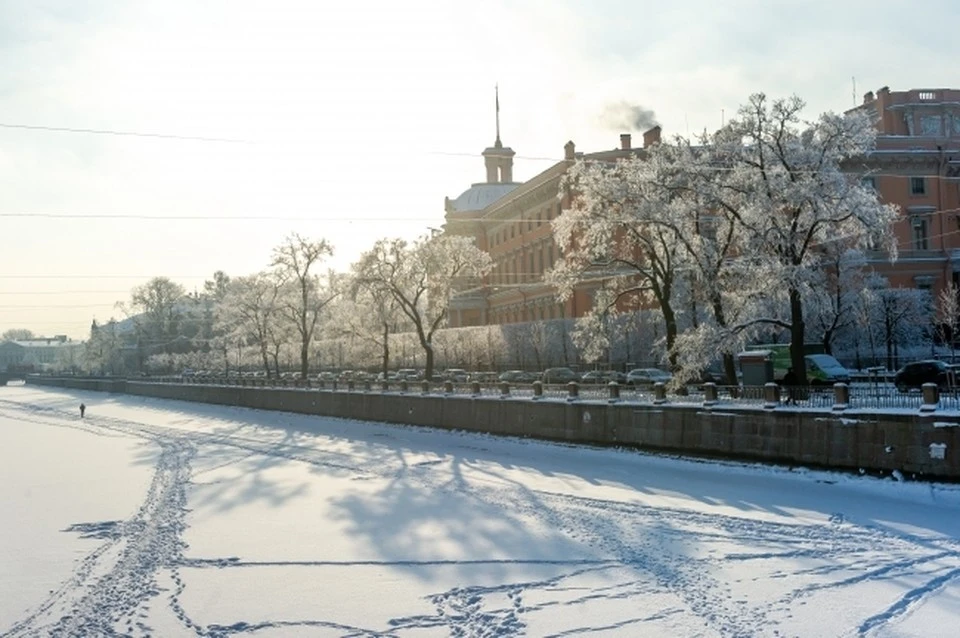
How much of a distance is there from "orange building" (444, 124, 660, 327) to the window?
1793 centimetres

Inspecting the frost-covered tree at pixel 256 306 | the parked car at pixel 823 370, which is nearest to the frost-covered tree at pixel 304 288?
the frost-covered tree at pixel 256 306

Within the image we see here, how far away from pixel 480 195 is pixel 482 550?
8499cm

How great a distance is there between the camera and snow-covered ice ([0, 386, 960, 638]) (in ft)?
44.3

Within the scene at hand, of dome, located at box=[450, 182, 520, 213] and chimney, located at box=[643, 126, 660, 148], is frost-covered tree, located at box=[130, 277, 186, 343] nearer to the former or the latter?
dome, located at box=[450, 182, 520, 213]

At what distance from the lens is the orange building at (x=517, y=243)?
67.7 metres

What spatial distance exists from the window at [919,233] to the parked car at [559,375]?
25.3 m

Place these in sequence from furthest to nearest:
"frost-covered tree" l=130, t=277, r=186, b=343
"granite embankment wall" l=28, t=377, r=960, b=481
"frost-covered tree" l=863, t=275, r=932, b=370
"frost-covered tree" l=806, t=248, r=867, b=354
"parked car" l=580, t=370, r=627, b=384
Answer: "frost-covered tree" l=130, t=277, r=186, b=343, "frost-covered tree" l=863, t=275, r=932, b=370, "parked car" l=580, t=370, r=627, b=384, "frost-covered tree" l=806, t=248, r=867, b=354, "granite embankment wall" l=28, t=377, r=960, b=481

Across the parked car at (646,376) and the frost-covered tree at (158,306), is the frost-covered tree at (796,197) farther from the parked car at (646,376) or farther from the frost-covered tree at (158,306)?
the frost-covered tree at (158,306)

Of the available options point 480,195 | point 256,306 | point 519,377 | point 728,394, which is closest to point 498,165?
point 480,195

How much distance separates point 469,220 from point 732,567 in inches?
3043

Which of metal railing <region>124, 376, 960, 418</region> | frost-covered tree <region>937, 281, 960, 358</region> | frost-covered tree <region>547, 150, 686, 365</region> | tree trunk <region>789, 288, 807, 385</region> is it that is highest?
frost-covered tree <region>547, 150, 686, 365</region>

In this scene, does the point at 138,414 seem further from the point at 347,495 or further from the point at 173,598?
the point at 173,598

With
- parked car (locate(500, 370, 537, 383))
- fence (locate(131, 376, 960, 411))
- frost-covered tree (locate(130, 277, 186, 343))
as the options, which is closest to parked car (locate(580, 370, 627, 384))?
parked car (locate(500, 370, 537, 383))

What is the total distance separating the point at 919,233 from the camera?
6259cm
